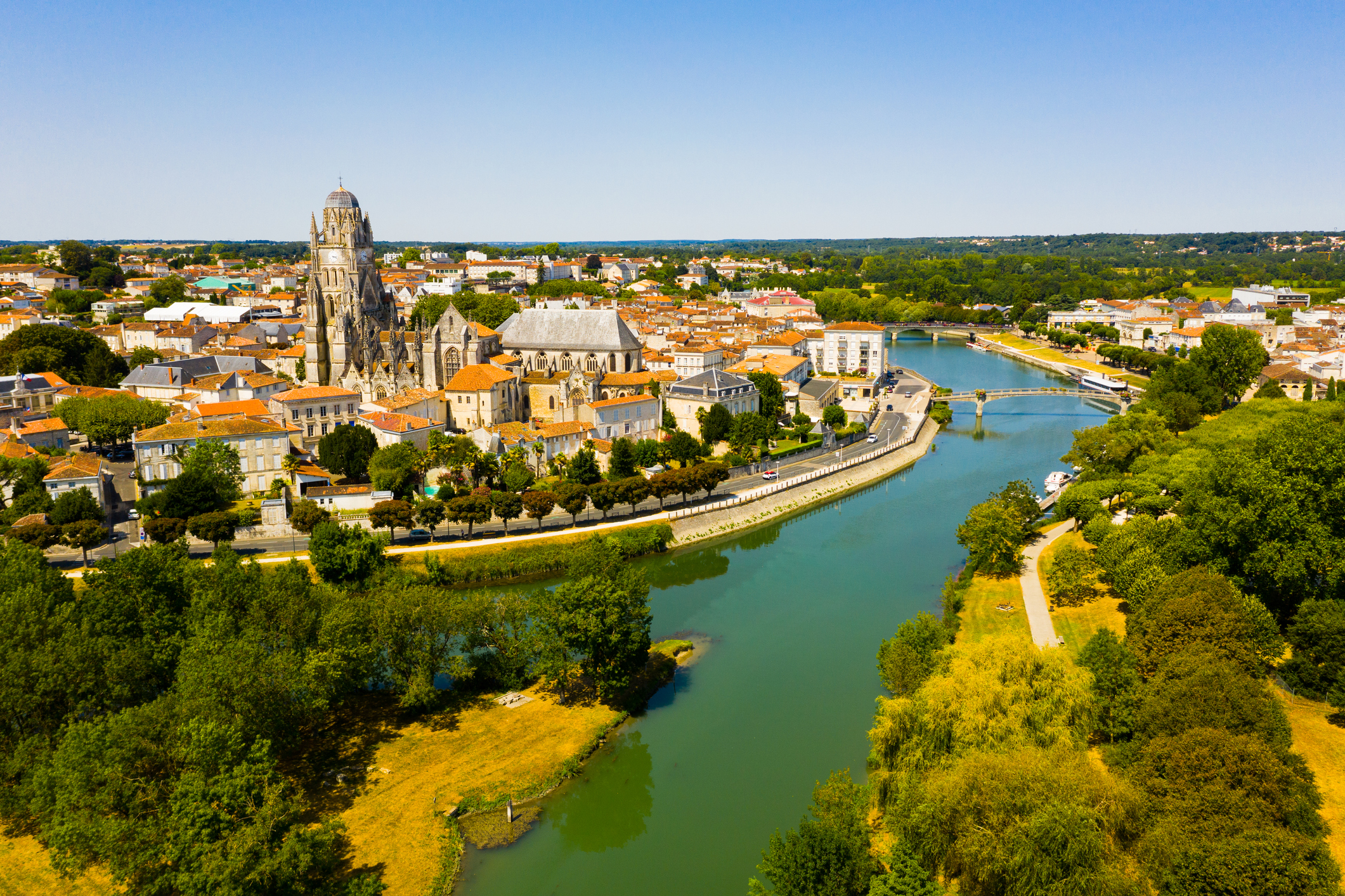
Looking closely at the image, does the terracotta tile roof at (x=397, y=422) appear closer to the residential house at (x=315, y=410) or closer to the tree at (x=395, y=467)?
the residential house at (x=315, y=410)

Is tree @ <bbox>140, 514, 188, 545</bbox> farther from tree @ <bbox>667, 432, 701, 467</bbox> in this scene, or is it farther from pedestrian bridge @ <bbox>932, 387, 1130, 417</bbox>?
pedestrian bridge @ <bbox>932, 387, 1130, 417</bbox>

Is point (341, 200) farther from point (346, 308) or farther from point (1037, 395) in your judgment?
point (1037, 395)

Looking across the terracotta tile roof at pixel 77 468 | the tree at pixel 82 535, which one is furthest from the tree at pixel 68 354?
the tree at pixel 82 535

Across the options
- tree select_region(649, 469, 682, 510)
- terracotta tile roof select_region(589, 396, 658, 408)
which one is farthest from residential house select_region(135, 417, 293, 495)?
tree select_region(649, 469, 682, 510)

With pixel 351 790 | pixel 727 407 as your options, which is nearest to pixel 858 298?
pixel 727 407

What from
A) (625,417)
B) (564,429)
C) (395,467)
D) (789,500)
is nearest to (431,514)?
(395,467)

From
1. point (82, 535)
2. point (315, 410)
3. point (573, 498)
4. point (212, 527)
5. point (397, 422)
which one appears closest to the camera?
point (82, 535)

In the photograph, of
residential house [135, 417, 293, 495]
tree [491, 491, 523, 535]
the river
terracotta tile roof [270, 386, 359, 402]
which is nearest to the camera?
the river
